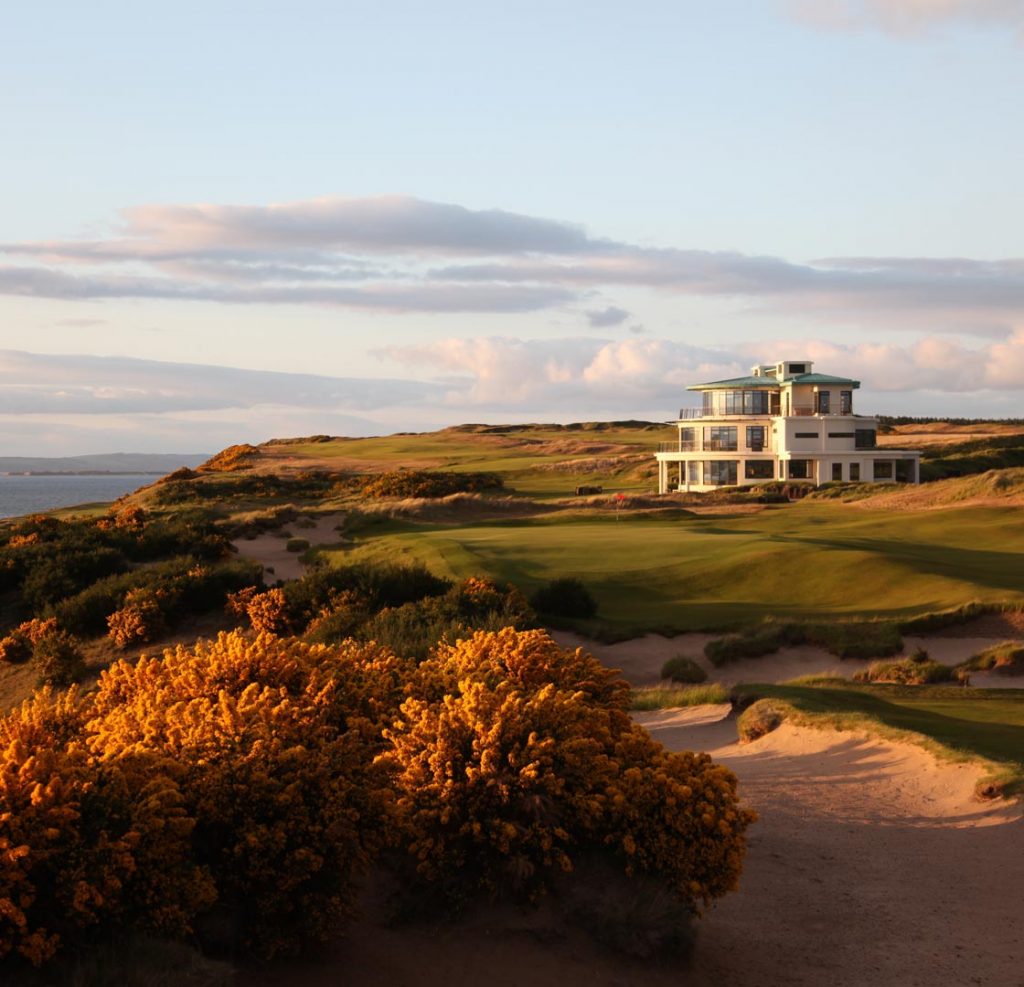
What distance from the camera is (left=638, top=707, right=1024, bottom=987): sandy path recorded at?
8.12m

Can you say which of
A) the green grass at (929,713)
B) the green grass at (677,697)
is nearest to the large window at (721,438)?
the green grass at (929,713)

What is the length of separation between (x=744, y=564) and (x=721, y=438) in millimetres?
41943

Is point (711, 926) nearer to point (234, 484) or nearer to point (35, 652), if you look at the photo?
point (35, 652)

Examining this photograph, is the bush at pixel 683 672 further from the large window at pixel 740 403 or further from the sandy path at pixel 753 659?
the large window at pixel 740 403

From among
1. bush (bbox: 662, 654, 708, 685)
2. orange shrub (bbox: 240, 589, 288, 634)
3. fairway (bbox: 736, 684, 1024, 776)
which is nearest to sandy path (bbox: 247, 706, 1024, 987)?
fairway (bbox: 736, 684, 1024, 776)

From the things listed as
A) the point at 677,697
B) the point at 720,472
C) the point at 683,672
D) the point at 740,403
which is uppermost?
the point at 740,403

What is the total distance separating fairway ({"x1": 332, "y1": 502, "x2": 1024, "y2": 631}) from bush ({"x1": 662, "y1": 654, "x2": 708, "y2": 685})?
244 cm

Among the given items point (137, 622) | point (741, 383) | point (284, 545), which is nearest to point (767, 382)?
point (741, 383)

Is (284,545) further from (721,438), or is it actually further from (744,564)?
(721,438)

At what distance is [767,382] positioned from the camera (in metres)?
69.8

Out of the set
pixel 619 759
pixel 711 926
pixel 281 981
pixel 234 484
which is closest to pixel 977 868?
pixel 711 926

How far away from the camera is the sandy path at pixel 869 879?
8.12 m

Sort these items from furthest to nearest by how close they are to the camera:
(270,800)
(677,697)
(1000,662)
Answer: (1000,662), (677,697), (270,800)

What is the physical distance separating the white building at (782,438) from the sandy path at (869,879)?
55064mm
